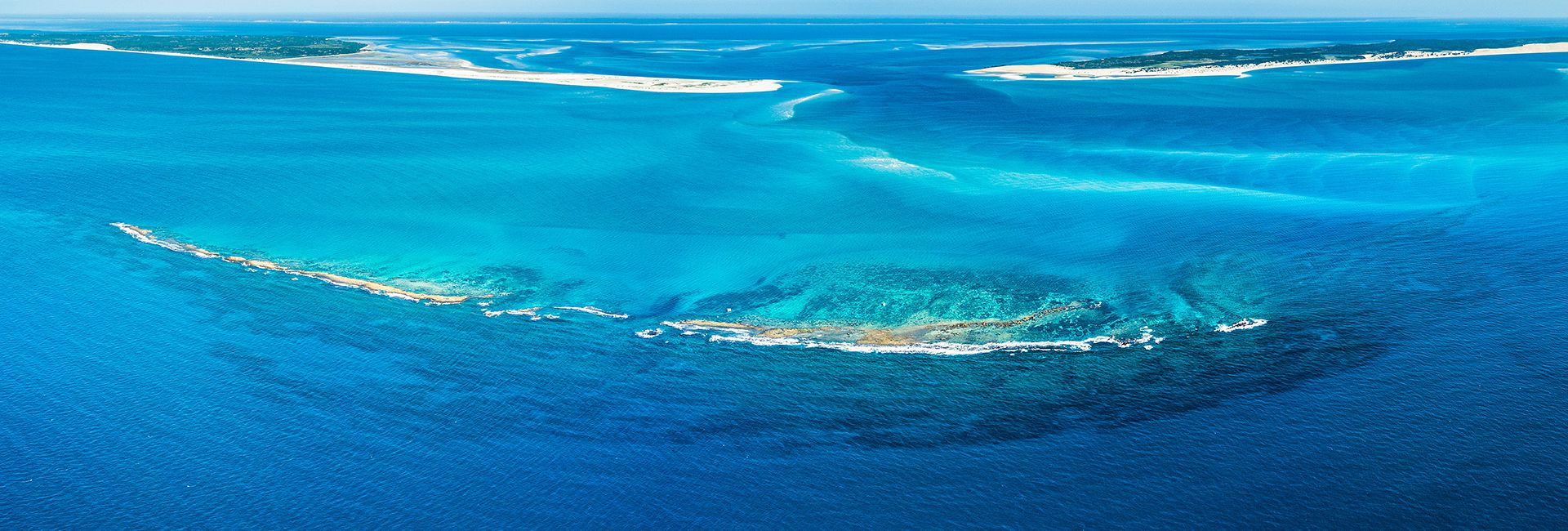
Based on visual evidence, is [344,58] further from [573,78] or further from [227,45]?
[573,78]

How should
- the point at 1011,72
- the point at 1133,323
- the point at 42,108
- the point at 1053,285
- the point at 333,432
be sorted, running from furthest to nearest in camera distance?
1. the point at 1011,72
2. the point at 42,108
3. the point at 1053,285
4. the point at 1133,323
5. the point at 333,432

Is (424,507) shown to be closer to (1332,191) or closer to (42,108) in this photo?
(1332,191)

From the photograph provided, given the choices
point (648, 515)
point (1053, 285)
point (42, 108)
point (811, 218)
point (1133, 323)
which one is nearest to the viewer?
point (648, 515)

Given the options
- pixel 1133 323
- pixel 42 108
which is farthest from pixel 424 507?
pixel 42 108

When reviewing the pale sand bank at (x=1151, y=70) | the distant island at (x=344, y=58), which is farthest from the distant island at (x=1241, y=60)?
the distant island at (x=344, y=58)

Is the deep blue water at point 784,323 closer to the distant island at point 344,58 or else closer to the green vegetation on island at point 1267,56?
the distant island at point 344,58

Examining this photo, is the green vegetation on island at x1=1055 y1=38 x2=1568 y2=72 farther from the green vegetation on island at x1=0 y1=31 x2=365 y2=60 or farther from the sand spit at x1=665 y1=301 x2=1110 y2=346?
the green vegetation on island at x1=0 y1=31 x2=365 y2=60
